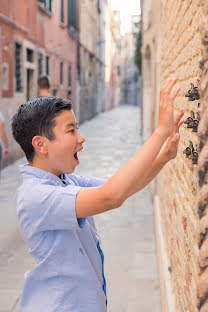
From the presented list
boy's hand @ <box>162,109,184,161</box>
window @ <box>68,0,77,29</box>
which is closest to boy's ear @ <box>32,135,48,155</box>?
boy's hand @ <box>162,109,184,161</box>

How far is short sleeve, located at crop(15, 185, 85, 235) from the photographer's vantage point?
1.59 meters

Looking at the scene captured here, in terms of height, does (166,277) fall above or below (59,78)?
below

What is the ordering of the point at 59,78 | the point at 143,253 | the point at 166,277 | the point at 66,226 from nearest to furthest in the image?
the point at 66,226 → the point at 166,277 → the point at 143,253 → the point at 59,78

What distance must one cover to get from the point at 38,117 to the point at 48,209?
345 mm

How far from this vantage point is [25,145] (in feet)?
5.89

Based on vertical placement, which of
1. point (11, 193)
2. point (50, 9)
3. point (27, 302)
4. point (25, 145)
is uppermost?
point (50, 9)

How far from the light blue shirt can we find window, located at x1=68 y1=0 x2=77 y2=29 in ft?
65.7

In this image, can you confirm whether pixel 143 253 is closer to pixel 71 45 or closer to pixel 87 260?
pixel 87 260

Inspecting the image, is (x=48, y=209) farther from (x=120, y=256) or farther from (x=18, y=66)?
(x=18, y=66)

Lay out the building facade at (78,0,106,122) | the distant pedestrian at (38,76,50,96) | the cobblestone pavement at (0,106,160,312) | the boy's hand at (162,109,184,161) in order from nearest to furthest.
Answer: the boy's hand at (162,109,184,161)
the cobblestone pavement at (0,106,160,312)
the distant pedestrian at (38,76,50,96)
the building facade at (78,0,106,122)

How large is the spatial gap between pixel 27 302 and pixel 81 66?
24.5 metres

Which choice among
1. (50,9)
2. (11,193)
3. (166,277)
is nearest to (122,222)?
(11,193)

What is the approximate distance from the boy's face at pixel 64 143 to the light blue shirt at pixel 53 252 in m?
0.07

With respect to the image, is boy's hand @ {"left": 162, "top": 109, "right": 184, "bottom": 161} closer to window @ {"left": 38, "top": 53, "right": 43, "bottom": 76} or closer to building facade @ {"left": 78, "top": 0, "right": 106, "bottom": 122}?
window @ {"left": 38, "top": 53, "right": 43, "bottom": 76}
